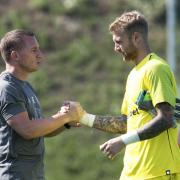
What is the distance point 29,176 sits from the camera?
7.56 meters

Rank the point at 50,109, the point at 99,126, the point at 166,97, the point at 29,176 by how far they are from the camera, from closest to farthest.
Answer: the point at 166,97 < the point at 29,176 < the point at 99,126 < the point at 50,109

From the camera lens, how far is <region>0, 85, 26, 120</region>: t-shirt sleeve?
7.44m

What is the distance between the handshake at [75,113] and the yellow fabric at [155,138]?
573mm

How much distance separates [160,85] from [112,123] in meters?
0.97

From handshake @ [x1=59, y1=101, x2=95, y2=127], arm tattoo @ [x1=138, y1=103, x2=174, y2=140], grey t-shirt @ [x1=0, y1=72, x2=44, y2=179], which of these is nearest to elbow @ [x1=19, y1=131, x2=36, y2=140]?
grey t-shirt @ [x1=0, y1=72, x2=44, y2=179]

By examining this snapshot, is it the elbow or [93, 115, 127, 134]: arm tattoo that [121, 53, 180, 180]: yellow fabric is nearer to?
[93, 115, 127, 134]: arm tattoo

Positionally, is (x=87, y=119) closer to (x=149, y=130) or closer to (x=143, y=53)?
(x=143, y=53)

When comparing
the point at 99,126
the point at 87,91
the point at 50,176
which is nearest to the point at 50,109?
the point at 87,91

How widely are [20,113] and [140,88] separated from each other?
944 mm

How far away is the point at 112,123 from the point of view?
7.99 m

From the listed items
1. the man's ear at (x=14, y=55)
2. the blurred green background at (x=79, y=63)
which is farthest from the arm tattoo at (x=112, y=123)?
the blurred green background at (x=79, y=63)

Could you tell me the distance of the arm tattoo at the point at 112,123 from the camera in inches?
312

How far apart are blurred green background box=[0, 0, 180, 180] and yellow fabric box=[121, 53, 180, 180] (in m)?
10.4

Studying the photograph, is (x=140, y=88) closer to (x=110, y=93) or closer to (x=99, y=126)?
(x=99, y=126)
